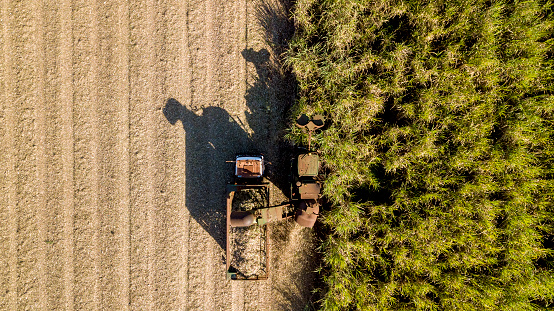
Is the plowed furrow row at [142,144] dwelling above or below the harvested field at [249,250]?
above

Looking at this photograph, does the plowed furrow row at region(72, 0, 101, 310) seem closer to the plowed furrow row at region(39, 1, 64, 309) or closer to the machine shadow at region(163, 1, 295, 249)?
the plowed furrow row at region(39, 1, 64, 309)

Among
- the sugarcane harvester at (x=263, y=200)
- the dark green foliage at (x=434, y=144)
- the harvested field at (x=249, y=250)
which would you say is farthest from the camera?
the harvested field at (x=249, y=250)

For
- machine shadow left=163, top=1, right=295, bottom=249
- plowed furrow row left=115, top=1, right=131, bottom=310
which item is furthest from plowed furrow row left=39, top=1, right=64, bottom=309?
machine shadow left=163, top=1, right=295, bottom=249

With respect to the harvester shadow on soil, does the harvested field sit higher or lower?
lower

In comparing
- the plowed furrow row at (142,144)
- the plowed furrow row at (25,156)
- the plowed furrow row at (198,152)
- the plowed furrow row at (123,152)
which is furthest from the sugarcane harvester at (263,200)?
the plowed furrow row at (25,156)

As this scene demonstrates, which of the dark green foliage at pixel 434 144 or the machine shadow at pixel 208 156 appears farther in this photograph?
the machine shadow at pixel 208 156

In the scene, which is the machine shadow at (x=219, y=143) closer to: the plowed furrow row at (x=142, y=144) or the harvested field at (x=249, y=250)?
the harvested field at (x=249, y=250)
